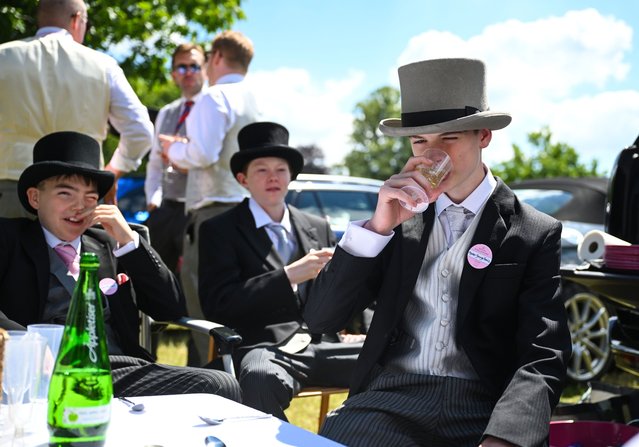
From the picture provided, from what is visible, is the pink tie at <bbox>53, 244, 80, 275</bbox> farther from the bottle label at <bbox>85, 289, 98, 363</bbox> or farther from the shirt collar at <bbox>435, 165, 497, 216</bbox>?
the bottle label at <bbox>85, 289, 98, 363</bbox>

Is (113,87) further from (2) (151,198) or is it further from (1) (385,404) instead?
(1) (385,404)

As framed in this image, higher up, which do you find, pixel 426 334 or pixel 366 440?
pixel 426 334

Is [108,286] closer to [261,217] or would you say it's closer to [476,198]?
[261,217]

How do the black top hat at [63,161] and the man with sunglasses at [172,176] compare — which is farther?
the man with sunglasses at [172,176]

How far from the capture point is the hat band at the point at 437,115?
8.85ft

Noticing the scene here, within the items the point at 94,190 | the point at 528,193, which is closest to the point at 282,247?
the point at 94,190

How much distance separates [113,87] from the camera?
15.6 ft

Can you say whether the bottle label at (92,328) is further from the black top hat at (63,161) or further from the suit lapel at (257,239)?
the suit lapel at (257,239)

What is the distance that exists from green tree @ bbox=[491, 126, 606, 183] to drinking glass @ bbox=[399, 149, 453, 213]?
2163 inches

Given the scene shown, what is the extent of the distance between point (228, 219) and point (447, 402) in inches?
82.5

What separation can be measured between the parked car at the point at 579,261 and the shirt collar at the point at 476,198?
126 inches

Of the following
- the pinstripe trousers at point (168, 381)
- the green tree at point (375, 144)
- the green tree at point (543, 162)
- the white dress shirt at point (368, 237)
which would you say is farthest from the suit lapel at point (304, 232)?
the green tree at point (375, 144)

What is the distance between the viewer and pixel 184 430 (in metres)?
2.11

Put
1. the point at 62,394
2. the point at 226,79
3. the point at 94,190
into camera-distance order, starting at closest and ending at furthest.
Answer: the point at 62,394 < the point at 94,190 < the point at 226,79
